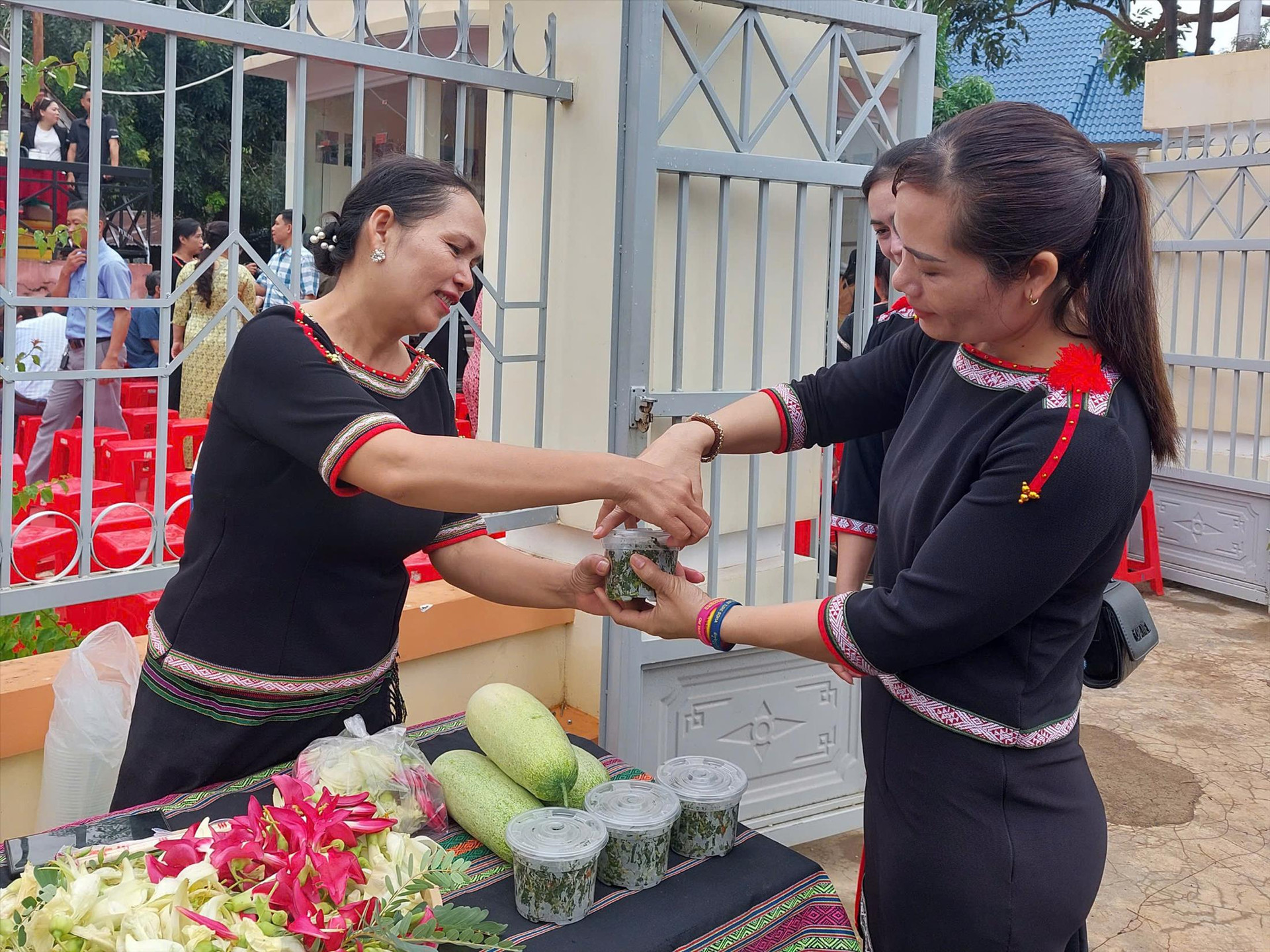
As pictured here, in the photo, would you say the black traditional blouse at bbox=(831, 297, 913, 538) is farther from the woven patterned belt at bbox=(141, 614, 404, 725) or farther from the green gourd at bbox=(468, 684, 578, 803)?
the woven patterned belt at bbox=(141, 614, 404, 725)

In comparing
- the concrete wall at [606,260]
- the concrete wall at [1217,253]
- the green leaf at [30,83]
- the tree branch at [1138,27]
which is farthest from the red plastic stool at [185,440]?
the tree branch at [1138,27]

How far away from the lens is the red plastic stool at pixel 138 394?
546 centimetres

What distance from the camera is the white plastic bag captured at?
2279mm

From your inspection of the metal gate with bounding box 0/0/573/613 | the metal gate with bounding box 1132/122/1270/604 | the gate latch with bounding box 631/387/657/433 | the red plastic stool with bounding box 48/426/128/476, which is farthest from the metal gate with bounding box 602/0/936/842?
the metal gate with bounding box 1132/122/1270/604

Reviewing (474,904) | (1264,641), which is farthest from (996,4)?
(474,904)

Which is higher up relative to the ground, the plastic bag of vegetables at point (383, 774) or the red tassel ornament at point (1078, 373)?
the red tassel ornament at point (1078, 373)

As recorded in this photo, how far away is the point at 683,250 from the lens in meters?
3.12

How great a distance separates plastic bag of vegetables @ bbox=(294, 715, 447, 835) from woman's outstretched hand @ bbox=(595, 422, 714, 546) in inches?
20.7

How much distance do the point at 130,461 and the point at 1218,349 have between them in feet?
21.1

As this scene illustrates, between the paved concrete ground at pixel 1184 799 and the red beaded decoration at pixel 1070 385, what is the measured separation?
239 centimetres

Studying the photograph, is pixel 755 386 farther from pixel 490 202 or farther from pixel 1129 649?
pixel 1129 649

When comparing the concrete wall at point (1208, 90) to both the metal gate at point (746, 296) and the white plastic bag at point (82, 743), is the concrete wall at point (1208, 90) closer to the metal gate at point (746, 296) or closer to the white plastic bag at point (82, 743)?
the metal gate at point (746, 296)

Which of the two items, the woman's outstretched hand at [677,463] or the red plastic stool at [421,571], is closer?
the woman's outstretched hand at [677,463]

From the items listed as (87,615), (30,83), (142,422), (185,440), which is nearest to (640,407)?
(30,83)
